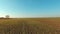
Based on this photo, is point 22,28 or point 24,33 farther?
point 22,28

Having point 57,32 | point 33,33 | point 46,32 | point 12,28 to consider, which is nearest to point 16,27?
point 12,28

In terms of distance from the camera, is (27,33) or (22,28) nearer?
(27,33)

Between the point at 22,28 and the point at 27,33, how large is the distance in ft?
2.30

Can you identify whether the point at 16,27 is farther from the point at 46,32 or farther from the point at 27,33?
the point at 46,32

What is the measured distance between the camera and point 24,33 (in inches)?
263

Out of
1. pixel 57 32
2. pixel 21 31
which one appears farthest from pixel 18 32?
pixel 57 32

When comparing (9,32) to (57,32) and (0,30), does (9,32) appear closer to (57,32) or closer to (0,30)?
(0,30)

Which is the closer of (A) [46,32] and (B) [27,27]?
(A) [46,32]

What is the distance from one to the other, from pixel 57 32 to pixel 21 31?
84.0 inches

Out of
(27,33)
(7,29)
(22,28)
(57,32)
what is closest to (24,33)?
Answer: (27,33)

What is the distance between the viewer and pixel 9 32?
22.2 feet

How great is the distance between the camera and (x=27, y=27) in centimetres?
745

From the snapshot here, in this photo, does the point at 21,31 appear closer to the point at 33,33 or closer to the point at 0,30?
the point at 33,33

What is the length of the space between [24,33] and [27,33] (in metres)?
0.17
